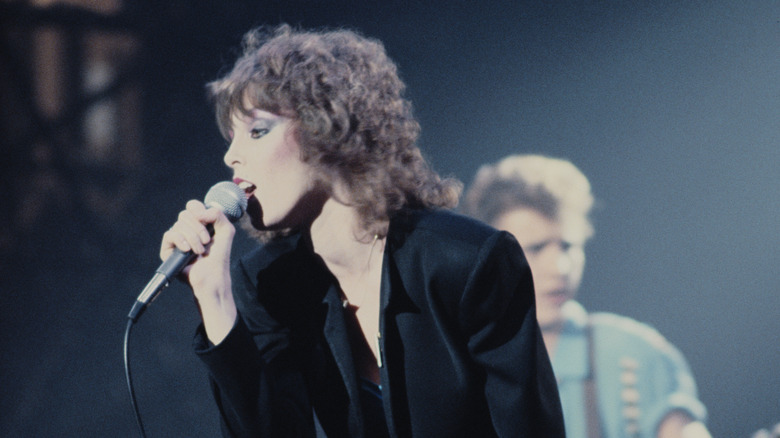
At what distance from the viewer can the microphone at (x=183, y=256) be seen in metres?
1.16

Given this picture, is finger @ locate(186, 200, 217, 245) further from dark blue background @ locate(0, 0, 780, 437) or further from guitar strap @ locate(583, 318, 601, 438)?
guitar strap @ locate(583, 318, 601, 438)

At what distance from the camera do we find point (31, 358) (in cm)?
234

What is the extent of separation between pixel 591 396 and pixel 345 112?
157 cm

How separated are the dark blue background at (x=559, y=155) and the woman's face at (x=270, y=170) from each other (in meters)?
1.20

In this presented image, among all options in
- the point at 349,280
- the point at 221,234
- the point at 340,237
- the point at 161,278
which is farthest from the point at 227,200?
the point at 349,280

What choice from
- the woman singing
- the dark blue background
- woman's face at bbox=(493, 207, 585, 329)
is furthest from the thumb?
woman's face at bbox=(493, 207, 585, 329)

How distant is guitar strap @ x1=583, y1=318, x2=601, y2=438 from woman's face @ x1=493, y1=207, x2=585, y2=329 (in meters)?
0.13

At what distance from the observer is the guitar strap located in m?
2.46

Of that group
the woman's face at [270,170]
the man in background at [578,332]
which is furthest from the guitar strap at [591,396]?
the woman's face at [270,170]

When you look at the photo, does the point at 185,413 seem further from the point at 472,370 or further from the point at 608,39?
the point at 608,39

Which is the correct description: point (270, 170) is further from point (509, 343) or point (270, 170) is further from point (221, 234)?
point (509, 343)

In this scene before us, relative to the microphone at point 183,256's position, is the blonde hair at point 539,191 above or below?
above

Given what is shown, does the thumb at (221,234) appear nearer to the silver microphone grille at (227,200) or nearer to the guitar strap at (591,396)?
the silver microphone grille at (227,200)

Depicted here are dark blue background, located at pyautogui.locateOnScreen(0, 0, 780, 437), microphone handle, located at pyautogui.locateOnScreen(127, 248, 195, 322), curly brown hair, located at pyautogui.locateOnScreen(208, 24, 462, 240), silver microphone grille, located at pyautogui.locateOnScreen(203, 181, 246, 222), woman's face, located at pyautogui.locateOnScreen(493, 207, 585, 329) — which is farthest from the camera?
woman's face, located at pyautogui.locateOnScreen(493, 207, 585, 329)
